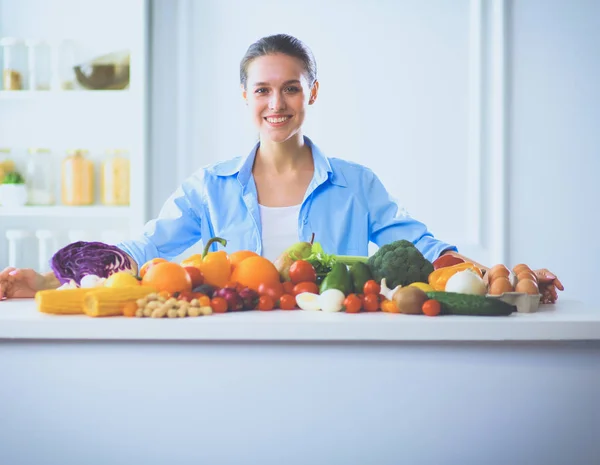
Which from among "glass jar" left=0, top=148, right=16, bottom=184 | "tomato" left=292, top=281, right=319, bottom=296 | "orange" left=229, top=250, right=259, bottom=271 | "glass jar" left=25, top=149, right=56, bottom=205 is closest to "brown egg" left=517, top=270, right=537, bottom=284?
"tomato" left=292, top=281, right=319, bottom=296

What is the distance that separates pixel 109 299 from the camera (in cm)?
121

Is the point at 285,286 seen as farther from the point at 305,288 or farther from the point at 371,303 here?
the point at 371,303

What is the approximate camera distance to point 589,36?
3467 millimetres

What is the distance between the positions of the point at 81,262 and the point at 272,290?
45 cm

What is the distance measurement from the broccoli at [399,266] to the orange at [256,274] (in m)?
0.21

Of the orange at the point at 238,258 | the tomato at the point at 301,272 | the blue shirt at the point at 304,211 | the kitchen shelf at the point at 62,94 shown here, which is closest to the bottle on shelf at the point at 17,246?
the kitchen shelf at the point at 62,94

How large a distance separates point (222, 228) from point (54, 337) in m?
1.26

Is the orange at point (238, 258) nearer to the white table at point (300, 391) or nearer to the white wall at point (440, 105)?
the white table at point (300, 391)

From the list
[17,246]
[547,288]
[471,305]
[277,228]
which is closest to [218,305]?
[471,305]

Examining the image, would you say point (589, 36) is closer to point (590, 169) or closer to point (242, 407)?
point (590, 169)

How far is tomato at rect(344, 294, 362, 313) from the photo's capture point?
1289mm

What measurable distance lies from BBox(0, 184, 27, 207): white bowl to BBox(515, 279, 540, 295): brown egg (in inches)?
99.5

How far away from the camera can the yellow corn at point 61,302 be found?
48.8 inches

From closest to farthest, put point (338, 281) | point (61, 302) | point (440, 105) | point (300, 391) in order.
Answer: point (300, 391)
point (61, 302)
point (338, 281)
point (440, 105)
